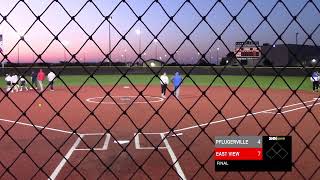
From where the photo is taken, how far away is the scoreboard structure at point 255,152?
4453 mm

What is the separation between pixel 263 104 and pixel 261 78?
1921cm

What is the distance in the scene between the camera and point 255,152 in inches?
177

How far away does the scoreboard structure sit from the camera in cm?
445

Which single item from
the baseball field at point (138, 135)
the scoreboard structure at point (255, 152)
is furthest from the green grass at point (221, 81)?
the scoreboard structure at point (255, 152)

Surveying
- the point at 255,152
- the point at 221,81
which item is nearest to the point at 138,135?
the point at 255,152

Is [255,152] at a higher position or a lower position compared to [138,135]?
lower

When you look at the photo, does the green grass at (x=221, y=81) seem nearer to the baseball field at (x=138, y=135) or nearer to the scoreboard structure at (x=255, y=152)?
the baseball field at (x=138, y=135)

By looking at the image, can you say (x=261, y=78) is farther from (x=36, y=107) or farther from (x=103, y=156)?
(x=103, y=156)

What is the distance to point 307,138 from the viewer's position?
13211mm

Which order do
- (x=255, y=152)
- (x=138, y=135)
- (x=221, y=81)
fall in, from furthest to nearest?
1. (x=221, y=81)
2. (x=138, y=135)
3. (x=255, y=152)

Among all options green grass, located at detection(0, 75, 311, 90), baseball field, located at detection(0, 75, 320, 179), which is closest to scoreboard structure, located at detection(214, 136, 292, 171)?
baseball field, located at detection(0, 75, 320, 179)

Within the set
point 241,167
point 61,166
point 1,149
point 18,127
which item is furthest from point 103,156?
point 241,167

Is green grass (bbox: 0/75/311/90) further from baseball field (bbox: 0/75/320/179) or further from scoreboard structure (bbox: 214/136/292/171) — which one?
scoreboard structure (bbox: 214/136/292/171)

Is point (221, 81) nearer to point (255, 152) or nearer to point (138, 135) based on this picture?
point (138, 135)
